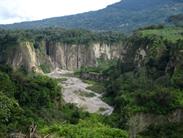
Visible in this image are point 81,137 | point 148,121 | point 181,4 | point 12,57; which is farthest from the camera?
point 181,4

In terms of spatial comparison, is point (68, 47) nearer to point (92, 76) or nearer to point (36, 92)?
point (92, 76)

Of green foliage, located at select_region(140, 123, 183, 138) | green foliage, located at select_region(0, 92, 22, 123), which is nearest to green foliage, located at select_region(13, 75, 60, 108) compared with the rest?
green foliage, located at select_region(0, 92, 22, 123)

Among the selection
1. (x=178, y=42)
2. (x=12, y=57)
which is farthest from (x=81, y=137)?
(x=12, y=57)

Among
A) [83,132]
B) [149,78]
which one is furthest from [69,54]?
[83,132]

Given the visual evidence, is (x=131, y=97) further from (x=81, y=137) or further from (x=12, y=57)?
(x=12, y=57)

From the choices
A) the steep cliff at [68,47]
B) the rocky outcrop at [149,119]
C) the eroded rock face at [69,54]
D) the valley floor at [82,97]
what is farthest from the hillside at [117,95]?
the eroded rock face at [69,54]

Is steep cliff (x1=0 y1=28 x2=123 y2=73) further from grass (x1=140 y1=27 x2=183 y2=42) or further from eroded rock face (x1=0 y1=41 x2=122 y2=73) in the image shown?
grass (x1=140 y1=27 x2=183 y2=42)
